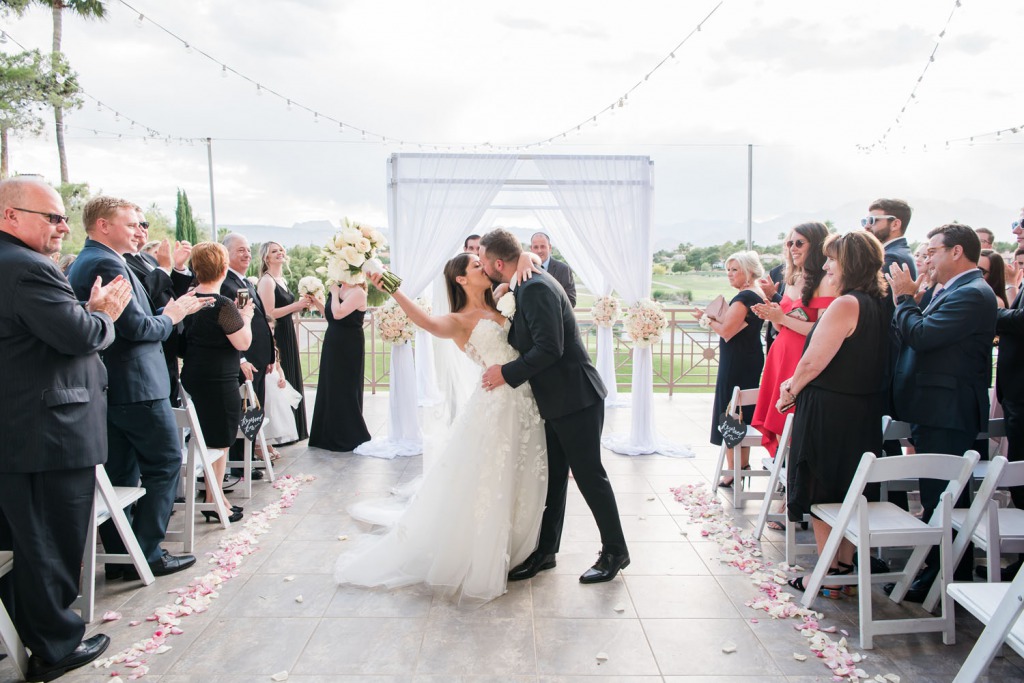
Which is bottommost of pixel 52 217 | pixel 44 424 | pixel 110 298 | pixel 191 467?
pixel 191 467

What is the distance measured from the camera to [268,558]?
3.68 meters

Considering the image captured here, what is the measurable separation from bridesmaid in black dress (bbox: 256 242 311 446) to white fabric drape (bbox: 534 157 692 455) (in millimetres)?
2669

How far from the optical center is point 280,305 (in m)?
5.95

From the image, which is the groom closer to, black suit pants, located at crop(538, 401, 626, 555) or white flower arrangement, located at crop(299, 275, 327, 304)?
black suit pants, located at crop(538, 401, 626, 555)

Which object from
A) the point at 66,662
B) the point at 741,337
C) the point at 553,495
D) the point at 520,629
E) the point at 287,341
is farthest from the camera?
the point at 287,341

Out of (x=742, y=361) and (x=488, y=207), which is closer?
(x=742, y=361)

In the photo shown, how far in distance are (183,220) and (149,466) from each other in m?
21.6

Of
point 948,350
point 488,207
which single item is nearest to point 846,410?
point 948,350

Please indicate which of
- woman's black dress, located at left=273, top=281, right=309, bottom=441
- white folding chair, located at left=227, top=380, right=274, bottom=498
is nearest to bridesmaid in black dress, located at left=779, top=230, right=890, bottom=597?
white folding chair, located at left=227, top=380, right=274, bottom=498

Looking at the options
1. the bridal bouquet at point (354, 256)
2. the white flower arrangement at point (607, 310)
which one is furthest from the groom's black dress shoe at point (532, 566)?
the white flower arrangement at point (607, 310)

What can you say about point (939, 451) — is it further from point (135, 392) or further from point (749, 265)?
point (135, 392)

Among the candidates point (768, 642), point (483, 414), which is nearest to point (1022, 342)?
point (768, 642)

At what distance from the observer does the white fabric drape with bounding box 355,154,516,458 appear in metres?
6.18

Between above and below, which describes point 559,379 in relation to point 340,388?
above
